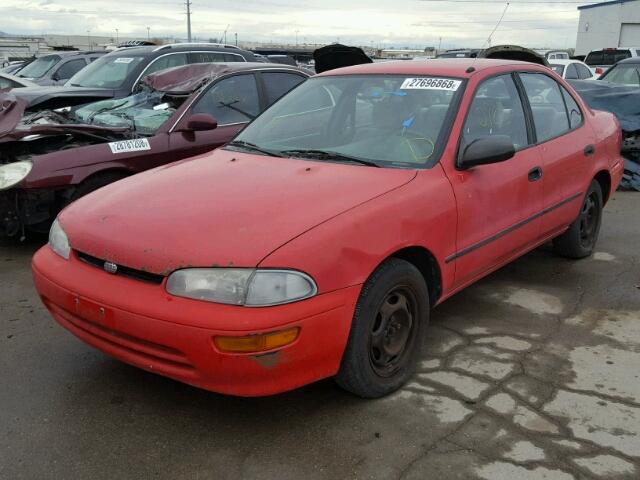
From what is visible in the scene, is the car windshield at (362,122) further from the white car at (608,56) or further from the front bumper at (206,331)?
the white car at (608,56)

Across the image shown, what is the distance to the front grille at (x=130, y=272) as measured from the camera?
259cm

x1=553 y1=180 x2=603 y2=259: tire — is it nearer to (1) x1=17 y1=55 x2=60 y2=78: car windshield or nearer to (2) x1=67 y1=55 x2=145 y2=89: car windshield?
(2) x1=67 y1=55 x2=145 y2=89: car windshield

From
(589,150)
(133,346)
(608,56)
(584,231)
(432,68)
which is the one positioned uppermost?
(608,56)

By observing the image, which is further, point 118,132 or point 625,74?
point 625,74

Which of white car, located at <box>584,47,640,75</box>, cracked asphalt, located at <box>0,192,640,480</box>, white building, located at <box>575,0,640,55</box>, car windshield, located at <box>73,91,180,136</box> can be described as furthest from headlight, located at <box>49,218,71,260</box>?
white building, located at <box>575,0,640,55</box>

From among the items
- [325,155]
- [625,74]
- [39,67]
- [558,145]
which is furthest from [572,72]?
[325,155]

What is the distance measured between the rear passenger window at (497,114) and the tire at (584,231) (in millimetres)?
1184

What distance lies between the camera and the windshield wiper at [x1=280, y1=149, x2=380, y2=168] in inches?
132

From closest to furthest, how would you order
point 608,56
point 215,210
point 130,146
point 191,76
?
point 215,210
point 130,146
point 191,76
point 608,56

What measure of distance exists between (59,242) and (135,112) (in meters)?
3.36

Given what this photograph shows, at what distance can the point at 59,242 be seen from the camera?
3.06 meters

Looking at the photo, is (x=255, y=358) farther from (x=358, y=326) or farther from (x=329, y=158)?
(x=329, y=158)

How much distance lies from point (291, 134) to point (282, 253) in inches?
59.9

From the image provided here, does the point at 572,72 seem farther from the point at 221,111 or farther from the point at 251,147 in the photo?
the point at 251,147
